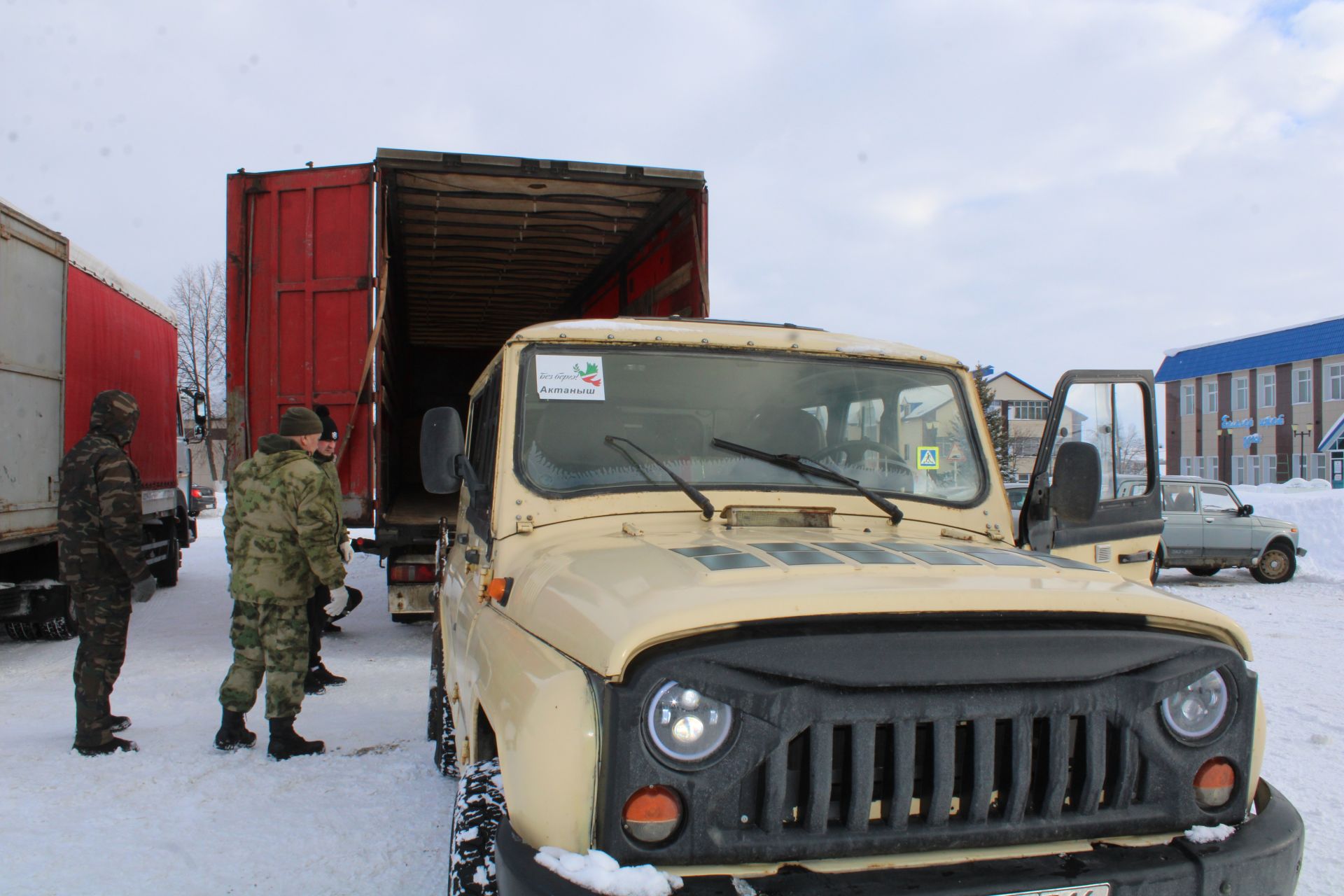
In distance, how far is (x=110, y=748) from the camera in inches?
183

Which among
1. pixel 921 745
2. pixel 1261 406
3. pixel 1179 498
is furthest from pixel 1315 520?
pixel 1261 406

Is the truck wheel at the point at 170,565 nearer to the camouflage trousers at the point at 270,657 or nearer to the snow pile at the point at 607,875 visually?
the camouflage trousers at the point at 270,657

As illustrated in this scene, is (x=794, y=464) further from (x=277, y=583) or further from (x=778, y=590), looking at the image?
(x=277, y=583)

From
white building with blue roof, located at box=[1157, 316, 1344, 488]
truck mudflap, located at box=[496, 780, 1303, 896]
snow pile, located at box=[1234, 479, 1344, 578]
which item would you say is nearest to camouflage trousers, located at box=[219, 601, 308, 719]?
truck mudflap, located at box=[496, 780, 1303, 896]

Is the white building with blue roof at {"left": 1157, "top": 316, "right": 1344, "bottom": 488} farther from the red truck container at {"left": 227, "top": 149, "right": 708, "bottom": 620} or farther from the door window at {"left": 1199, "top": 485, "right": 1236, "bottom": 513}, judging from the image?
the red truck container at {"left": 227, "top": 149, "right": 708, "bottom": 620}

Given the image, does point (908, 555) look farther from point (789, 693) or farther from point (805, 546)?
point (789, 693)

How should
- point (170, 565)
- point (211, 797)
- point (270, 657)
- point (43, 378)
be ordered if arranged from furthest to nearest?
point (170, 565) < point (43, 378) < point (270, 657) < point (211, 797)

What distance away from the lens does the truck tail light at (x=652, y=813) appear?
1.76 m

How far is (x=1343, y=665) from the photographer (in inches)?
279

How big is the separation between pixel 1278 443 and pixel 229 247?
44739 millimetres

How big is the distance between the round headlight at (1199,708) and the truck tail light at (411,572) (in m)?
5.91

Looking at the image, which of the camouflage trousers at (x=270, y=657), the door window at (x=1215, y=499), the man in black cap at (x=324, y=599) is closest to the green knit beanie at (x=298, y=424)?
the man in black cap at (x=324, y=599)

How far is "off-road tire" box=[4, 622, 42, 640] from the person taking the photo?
758cm

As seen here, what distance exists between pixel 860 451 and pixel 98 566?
3769 mm
